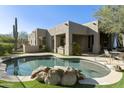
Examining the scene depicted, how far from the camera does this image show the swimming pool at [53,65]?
9.04m

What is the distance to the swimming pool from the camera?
904cm

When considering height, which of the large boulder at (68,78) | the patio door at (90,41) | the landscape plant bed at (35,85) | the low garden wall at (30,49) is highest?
the patio door at (90,41)

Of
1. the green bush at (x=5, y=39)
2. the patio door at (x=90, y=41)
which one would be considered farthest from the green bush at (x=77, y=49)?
the green bush at (x=5, y=39)

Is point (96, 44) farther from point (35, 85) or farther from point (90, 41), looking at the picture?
point (35, 85)

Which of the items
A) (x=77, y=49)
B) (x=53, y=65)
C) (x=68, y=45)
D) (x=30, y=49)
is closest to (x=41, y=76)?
(x=53, y=65)

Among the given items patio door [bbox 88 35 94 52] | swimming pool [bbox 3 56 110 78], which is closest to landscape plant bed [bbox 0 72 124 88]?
swimming pool [bbox 3 56 110 78]

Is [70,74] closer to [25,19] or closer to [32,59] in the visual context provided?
[25,19]

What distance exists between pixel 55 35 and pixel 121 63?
5.74 meters

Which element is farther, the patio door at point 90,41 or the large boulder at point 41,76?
the patio door at point 90,41

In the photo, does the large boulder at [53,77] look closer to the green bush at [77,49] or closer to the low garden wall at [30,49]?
the green bush at [77,49]

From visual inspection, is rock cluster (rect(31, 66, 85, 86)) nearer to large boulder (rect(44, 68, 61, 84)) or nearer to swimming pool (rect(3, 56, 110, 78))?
large boulder (rect(44, 68, 61, 84))

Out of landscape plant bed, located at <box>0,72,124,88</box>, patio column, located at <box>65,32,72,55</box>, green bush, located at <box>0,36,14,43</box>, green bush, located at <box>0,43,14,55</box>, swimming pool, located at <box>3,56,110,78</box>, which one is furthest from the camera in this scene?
green bush, located at <box>0,43,14,55</box>

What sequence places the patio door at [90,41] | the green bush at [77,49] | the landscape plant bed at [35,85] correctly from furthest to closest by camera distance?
1. the green bush at [77,49]
2. the patio door at [90,41]
3. the landscape plant bed at [35,85]

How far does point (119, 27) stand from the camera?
9.93 metres
